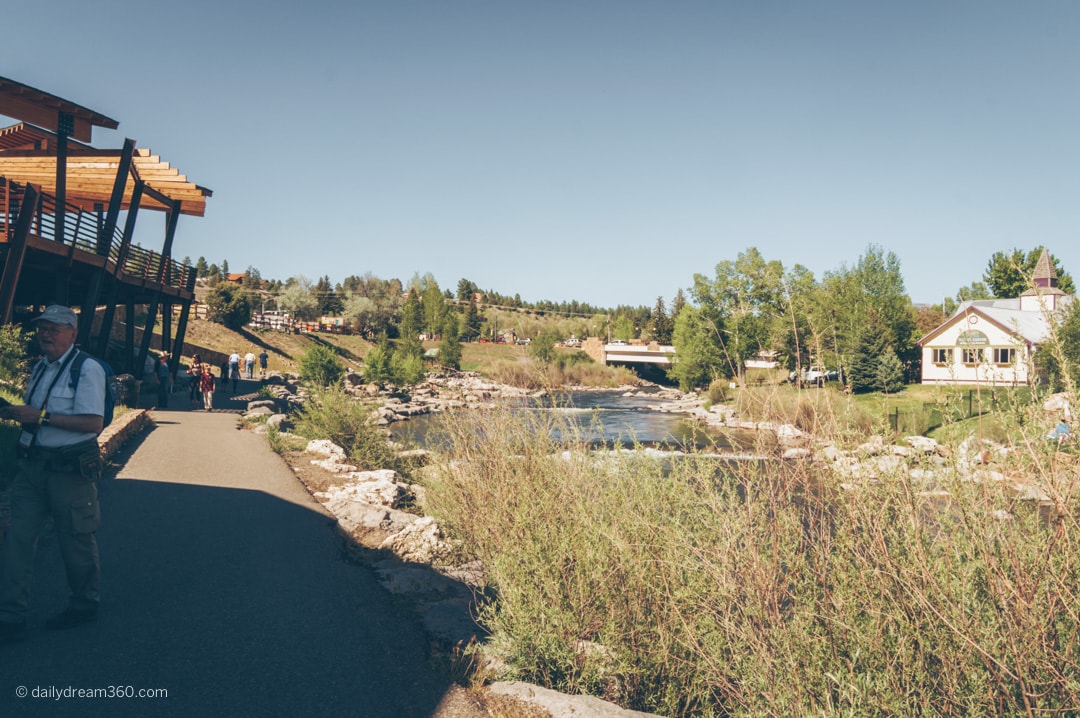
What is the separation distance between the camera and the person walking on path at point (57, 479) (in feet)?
13.9

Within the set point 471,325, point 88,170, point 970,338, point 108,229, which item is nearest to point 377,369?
point 88,170

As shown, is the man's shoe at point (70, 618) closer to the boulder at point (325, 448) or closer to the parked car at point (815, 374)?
the parked car at point (815, 374)

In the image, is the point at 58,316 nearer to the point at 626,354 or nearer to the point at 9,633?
the point at 9,633

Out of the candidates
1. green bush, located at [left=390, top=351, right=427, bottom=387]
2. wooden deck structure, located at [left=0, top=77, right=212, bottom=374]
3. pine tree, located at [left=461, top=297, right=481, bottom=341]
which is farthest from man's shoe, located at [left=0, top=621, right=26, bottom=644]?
pine tree, located at [left=461, top=297, right=481, bottom=341]

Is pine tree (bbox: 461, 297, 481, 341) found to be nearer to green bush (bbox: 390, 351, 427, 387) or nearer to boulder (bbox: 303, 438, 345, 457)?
green bush (bbox: 390, 351, 427, 387)

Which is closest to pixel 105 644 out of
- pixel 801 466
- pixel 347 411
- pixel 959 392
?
pixel 801 466

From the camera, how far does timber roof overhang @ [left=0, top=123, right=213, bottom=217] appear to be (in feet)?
59.3

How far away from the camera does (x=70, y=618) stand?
14.5 ft

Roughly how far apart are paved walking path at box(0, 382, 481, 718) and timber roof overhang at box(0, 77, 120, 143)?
1249 cm

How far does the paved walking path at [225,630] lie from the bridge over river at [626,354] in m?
59.0

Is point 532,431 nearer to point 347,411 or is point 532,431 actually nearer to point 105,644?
point 105,644

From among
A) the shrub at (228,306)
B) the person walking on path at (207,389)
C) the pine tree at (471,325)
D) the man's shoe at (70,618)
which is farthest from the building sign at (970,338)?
the pine tree at (471,325)

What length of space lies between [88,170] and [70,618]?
19082 mm

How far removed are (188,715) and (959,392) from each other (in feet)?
14.5
